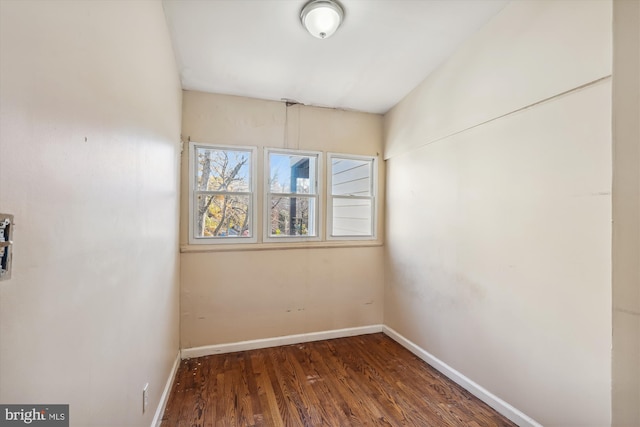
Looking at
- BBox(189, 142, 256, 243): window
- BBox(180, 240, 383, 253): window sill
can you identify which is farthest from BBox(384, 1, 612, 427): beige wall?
BBox(189, 142, 256, 243): window

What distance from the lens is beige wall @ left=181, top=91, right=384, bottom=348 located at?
9.08 feet

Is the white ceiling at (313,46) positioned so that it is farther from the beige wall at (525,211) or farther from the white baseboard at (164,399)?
the white baseboard at (164,399)

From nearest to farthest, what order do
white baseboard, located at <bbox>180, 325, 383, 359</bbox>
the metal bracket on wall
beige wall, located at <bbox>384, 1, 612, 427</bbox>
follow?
the metal bracket on wall
beige wall, located at <bbox>384, 1, 612, 427</bbox>
white baseboard, located at <bbox>180, 325, 383, 359</bbox>

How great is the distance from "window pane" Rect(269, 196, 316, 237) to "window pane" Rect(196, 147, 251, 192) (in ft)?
1.24

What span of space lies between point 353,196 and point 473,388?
6.93 feet

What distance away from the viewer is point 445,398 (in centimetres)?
211

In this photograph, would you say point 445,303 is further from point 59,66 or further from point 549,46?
point 59,66

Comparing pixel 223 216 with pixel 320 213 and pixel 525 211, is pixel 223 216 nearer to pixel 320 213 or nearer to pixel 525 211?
pixel 320 213

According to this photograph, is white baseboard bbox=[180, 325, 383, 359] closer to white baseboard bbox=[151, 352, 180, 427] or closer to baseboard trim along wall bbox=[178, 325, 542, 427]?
baseboard trim along wall bbox=[178, 325, 542, 427]

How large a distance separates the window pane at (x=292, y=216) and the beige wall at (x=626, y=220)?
248 cm

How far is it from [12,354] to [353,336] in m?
3.05

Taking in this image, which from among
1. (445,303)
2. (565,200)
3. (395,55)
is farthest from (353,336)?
(395,55)

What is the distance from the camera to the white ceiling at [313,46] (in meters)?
1.85
